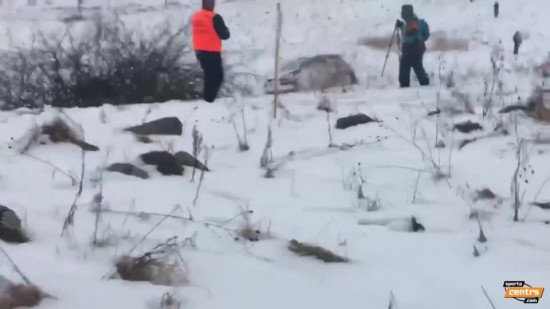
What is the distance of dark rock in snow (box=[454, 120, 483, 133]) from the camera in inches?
294

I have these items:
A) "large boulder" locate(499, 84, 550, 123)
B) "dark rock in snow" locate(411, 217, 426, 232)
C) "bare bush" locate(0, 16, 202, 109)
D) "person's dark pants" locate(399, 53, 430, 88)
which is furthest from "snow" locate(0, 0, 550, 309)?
"person's dark pants" locate(399, 53, 430, 88)

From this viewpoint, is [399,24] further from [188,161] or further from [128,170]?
[128,170]

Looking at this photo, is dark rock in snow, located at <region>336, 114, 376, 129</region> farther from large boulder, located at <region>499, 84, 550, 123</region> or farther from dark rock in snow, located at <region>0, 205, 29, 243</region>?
dark rock in snow, located at <region>0, 205, 29, 243</region>

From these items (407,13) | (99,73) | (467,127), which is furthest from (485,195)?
(407,13)

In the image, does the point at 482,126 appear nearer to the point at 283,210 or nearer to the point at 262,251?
the point at 283,210

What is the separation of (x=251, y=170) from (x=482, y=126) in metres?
2.60

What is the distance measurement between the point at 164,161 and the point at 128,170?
9.9 inches

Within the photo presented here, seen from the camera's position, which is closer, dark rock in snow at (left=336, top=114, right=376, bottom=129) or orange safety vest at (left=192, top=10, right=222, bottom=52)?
dark rock in snow at (left=336, top=114, right=376, bottom=129)

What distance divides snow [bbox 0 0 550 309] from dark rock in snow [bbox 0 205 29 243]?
0.31 ft

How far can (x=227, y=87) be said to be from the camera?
12.7 metres

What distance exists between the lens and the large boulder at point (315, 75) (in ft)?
42.9

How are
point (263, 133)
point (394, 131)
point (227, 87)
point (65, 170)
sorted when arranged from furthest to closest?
1. point (227, 87)
2. point (263, 133)
3. point (394, 131)
4. point (65, 170)

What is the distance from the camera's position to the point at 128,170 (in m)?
5.45

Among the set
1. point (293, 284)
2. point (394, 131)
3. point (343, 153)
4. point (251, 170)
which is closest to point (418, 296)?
point (293, 284)
